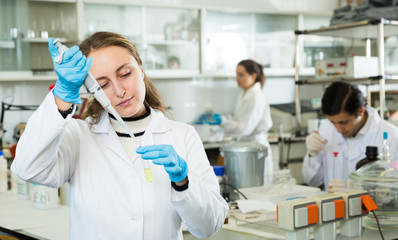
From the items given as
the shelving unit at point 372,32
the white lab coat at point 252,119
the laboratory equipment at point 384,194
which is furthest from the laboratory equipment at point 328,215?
the white lab coat at point 252,119

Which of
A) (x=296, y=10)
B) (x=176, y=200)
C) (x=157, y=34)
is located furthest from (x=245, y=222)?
(x=296, y=10)

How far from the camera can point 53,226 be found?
2061 mm

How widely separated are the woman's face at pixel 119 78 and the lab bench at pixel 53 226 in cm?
60

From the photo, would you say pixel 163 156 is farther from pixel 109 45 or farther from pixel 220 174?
pixel 220 174

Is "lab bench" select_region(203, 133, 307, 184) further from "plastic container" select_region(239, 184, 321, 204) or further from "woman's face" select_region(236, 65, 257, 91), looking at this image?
"plastic container" select_region(239, 184, 321, 204)

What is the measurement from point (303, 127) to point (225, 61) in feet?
A: 3.47

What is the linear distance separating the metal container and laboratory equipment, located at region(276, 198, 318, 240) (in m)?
0.87

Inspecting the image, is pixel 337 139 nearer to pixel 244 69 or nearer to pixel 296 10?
pixel 244 69

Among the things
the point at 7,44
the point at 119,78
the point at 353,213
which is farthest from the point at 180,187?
the point at 7,44

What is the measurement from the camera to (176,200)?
1.33 meters

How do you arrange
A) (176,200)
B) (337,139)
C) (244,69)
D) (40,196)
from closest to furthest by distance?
(176,200) → (40,196) → (337,139) → (244,69)

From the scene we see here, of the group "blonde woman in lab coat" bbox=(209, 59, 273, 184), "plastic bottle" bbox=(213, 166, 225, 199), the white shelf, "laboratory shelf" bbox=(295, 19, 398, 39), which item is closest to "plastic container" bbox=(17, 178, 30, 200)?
"plastic bottle" bbox=(213, 166, 225, 199)

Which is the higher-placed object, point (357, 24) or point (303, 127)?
point (357, 24)

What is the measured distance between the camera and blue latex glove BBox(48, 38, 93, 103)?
1.24 meters
